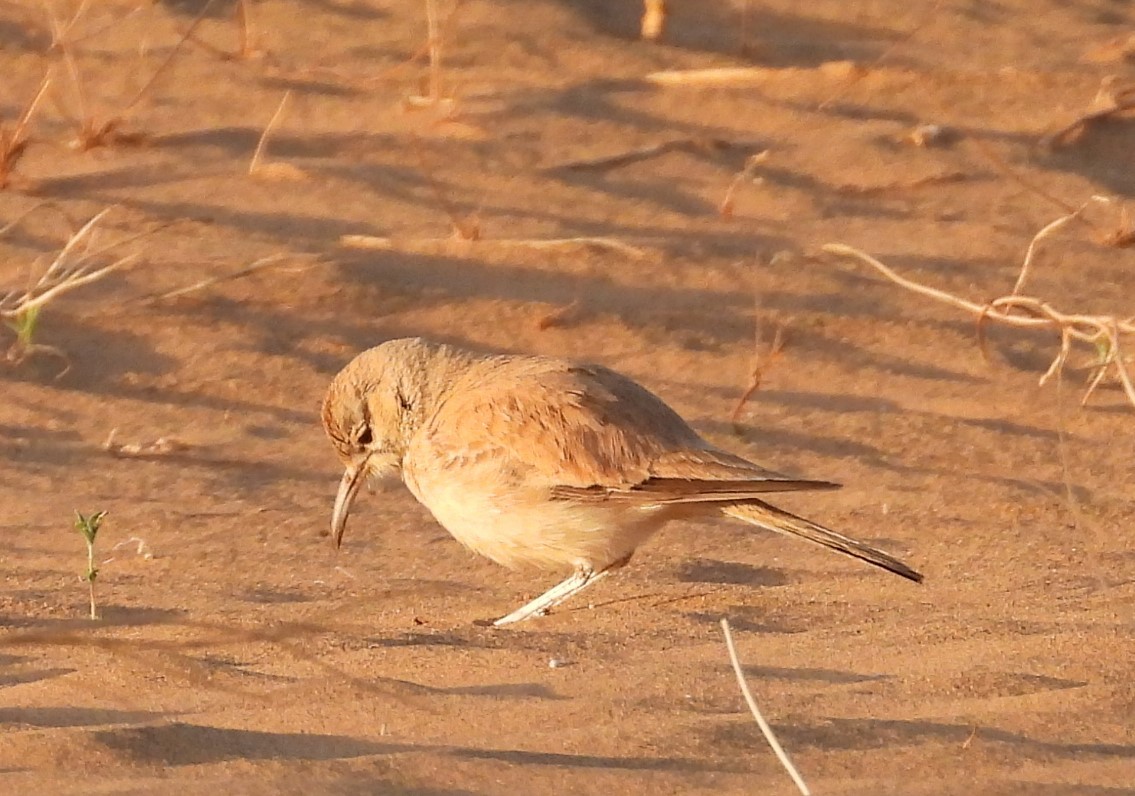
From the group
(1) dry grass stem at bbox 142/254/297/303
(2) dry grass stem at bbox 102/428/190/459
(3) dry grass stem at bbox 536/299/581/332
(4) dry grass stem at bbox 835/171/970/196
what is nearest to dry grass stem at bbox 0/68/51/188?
(1) dry grass stem at bbox 142/254/297/303

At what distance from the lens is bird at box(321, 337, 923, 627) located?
17.9ft

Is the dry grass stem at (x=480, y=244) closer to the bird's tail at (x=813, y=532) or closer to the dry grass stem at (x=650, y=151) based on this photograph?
the dry grass stem at (x=650, y=151)

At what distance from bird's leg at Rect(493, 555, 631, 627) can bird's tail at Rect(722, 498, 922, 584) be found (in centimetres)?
42

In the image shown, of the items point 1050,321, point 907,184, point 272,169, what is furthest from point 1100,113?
point 272,169

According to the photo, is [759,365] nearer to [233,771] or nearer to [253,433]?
[253,433]

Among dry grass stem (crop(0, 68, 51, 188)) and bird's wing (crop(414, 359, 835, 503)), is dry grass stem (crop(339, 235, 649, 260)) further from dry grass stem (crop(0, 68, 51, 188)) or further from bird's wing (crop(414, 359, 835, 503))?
bird's wing (crop(414, 359, 835, 503))

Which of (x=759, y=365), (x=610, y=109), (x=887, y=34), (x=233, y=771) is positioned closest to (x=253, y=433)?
(x=759, y=365)

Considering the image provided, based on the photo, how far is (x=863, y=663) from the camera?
482cm

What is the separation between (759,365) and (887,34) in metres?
3.15

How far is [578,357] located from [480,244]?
0.82 m

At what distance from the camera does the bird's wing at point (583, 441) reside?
5406mm

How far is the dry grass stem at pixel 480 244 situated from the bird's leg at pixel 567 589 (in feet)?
8.66

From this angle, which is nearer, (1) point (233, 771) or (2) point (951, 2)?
(1) point (233, 771)

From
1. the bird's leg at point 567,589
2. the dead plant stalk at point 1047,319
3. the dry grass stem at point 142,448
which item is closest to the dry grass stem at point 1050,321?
the dead plant stalk at point 1047,319
